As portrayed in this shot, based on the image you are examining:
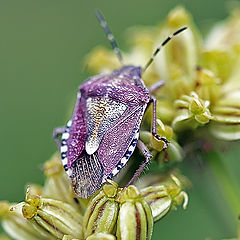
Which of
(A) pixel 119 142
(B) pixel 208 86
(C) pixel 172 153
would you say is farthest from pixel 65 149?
(B) pixel 208 86

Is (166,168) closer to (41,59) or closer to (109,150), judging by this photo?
(109,150)

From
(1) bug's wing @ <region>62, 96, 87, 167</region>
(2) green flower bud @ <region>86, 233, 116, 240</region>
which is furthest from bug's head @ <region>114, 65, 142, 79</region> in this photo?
(2) green flower bud @ <region>86, 233, 116, 240</region>

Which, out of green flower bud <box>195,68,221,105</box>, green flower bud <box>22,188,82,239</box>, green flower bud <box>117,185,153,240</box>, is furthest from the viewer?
green flower bud <box>195,68,221,105</box>

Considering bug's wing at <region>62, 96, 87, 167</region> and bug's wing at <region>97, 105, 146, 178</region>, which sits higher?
bug's wing at <region>62, 96, 87, 167</region>

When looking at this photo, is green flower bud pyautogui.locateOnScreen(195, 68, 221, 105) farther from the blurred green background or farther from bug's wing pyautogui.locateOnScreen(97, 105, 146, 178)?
the blurred green background

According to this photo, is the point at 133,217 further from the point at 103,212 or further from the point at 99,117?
the point at 99,117

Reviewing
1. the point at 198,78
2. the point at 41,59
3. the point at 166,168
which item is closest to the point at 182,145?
the point at 166,168
